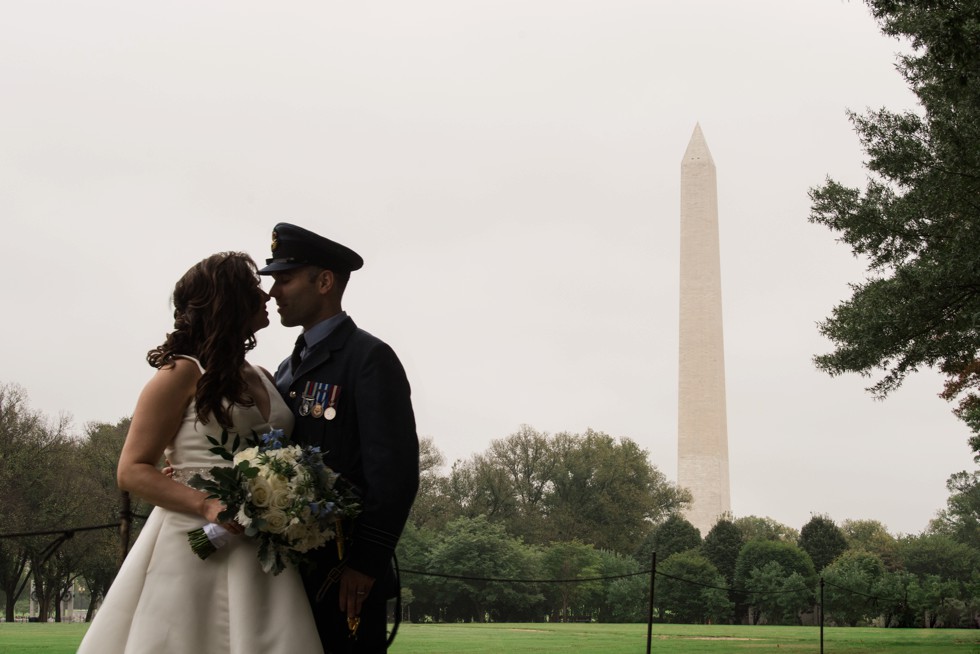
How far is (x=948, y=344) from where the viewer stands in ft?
47.8

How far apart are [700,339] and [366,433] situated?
4359 centimetres

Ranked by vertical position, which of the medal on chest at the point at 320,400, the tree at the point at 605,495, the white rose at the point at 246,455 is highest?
the tree at the point at 605,495

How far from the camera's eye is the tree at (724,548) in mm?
41812

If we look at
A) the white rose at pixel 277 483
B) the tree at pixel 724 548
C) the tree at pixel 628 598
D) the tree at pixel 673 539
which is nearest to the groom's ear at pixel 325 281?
the white rose at pixel 277 483

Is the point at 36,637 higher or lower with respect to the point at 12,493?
lower

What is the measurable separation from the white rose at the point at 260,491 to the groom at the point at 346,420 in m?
0.33

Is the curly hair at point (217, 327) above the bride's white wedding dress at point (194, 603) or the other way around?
above

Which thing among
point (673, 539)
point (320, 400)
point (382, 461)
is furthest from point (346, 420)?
point (673, 539)

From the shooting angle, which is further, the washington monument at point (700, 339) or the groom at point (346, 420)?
the washington monument at point (700, 339)

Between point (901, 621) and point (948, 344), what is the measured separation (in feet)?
74.6

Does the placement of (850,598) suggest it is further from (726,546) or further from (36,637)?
(36,637)

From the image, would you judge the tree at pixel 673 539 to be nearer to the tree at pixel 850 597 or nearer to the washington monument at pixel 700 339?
the washington monument at pixel 700 339

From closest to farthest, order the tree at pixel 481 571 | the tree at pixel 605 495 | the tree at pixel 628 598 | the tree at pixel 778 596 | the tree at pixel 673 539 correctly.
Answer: the tree at pixel 778 596, the tree at pixel 628 598, the tree at pixel 481 571, the tree at pixel 673 539, the tree at pixel 605 495

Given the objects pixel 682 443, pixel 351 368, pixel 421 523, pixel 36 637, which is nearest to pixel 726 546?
pixel 682 443
